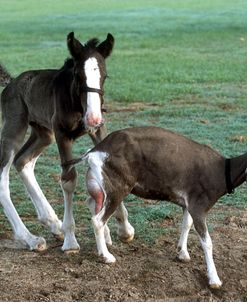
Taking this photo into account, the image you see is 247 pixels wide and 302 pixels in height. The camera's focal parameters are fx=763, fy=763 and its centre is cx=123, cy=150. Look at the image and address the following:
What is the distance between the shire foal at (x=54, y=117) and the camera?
6.58 meters

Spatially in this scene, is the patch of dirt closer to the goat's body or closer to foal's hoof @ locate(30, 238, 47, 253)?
foal's hoof @ locate(30, 238, 47, 253)

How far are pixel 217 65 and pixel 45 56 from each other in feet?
18.8

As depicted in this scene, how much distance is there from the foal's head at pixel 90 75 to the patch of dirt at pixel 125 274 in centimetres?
123

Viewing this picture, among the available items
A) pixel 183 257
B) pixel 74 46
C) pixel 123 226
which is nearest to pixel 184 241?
pixel 183 257

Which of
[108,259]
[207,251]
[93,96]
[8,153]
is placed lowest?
[108,259]

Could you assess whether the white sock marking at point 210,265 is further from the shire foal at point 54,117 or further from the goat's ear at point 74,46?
the goat's ear at point 74,46

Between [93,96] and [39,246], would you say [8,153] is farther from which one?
[93,96]

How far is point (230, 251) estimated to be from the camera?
7012mm

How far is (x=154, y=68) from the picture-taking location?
20.4 metres

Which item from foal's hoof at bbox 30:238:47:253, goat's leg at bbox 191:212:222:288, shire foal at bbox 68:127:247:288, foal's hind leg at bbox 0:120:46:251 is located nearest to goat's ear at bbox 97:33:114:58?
shire foal at bbox 68:127:247:288

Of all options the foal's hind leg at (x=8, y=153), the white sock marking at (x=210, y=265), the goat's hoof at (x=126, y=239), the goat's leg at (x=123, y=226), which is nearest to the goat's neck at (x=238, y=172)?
the white sock marking at (x=210, y=265)

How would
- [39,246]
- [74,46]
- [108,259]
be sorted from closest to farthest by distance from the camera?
[108,259]
[74,46]
[39,246]

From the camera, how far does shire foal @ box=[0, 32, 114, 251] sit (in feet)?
21.6

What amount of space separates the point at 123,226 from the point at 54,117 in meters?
1.19
